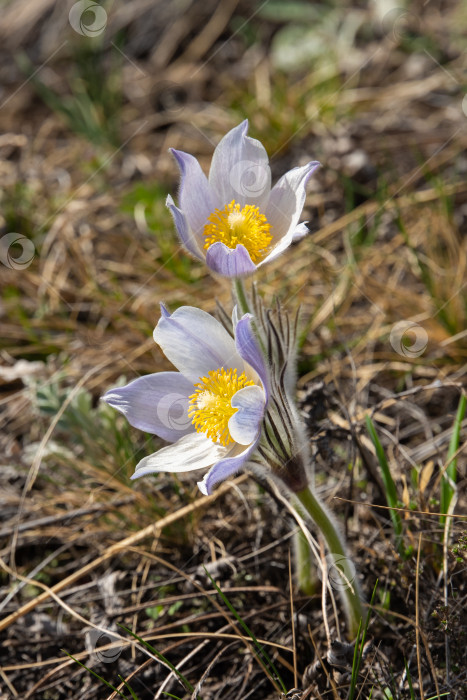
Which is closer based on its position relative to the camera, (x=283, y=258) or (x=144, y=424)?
(x=144, y=424)

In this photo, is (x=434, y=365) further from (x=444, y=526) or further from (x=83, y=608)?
(x=83, y=608)

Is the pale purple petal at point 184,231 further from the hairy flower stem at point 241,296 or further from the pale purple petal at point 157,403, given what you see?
the pale purple petal at point 157,403

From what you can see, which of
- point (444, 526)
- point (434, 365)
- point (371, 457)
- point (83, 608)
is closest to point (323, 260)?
point (434, 365)

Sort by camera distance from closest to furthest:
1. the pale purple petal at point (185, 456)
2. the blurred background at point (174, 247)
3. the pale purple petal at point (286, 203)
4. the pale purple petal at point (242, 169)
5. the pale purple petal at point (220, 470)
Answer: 1. the pale purple petal at point (220, 470)
2. the pale purple petal at point (185, 456)
3. the pale purple petal at point (286, 203)
4. the pale purple petal at point (242, 169)
5. the blurred background at point (174, 247)

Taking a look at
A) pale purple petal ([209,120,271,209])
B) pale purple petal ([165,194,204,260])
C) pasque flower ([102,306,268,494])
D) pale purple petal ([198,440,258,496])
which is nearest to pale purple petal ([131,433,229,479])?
pasque flower ([102,306,268,494])

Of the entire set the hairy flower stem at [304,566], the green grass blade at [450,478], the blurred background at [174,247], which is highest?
the blurred background at [174,247]

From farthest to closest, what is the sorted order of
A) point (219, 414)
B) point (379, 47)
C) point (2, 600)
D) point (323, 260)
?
point (379, 47)
point (323, 260)
point (2, 600)
point (219, 414)

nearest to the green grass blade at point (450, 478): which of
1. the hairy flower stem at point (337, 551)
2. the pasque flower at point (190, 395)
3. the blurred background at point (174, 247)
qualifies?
the blurred background at point (174, 247)
